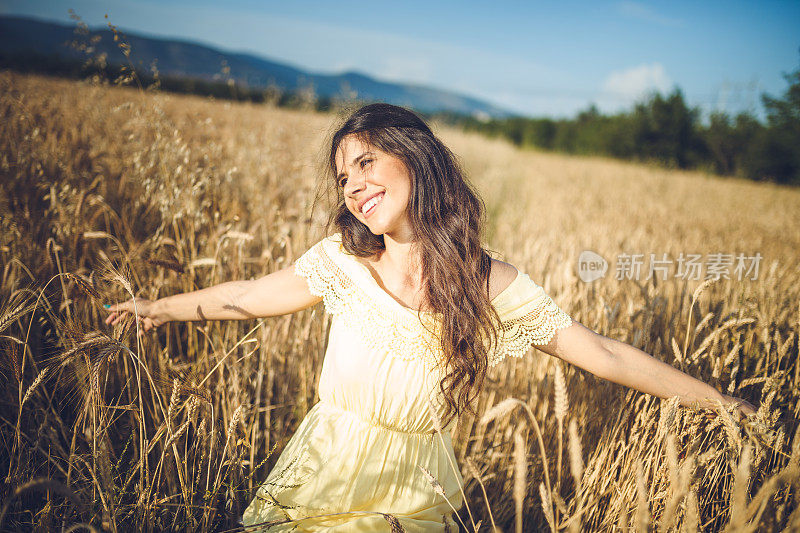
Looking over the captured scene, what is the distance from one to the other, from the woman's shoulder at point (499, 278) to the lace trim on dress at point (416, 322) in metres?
0.03

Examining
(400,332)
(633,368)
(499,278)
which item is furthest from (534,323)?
(400,332)

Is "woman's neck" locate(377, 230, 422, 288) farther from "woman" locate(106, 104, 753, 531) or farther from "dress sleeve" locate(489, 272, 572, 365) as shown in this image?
"dress sleeve" locate(489, 272, 572, 365)

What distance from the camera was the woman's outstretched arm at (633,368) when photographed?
1155 millimetres

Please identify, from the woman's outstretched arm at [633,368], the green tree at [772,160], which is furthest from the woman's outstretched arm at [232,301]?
the green tree at [772,160]

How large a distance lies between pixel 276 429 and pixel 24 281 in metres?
1.42

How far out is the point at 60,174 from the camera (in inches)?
108

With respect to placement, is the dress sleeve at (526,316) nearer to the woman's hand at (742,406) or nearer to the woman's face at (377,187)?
the woman's face at (377,187)

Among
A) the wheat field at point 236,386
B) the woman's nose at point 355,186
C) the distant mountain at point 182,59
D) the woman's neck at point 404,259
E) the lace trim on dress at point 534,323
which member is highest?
the distant mountain at point 182,59

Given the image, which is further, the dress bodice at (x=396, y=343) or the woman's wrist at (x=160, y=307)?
the woman's wrist at (x=160, y=307)

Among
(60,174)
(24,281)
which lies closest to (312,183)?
(60,174)

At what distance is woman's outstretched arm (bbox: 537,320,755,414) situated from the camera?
3.79ft

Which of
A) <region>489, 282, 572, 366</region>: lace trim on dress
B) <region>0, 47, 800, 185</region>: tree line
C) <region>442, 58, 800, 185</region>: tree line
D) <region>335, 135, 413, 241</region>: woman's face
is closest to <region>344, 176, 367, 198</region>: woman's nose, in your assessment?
<region>335, 135, 413, 241</region>: woman's face

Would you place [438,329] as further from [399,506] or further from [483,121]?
[483,121]

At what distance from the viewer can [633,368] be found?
1.16 m
